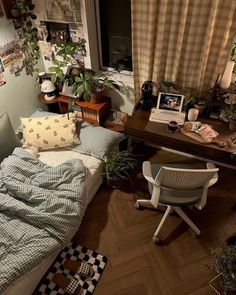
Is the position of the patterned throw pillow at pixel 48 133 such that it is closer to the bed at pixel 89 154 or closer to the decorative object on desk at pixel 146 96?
the bed at pixel 89 154

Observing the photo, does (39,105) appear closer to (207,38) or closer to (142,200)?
(142,200)

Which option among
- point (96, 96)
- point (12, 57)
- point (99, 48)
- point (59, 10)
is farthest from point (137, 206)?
point (59, 10)

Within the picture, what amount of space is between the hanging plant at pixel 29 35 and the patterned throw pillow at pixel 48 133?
2.32 ft

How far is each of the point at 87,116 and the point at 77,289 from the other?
67.6 inches

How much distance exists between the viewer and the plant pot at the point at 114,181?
2.37 metres

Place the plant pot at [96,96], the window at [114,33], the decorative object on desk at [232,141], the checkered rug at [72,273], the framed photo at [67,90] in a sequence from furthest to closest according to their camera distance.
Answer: the framed photo at [67,90]
the plant pot at [96,96]
the window at [114,33]
the decorative object on desk at [232,141]
the checkered rug at [72,273]

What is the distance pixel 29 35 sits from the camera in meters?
2.61

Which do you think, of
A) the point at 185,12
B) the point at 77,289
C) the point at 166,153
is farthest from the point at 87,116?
the point at 77,289

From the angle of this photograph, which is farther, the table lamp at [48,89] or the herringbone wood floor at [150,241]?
the table lamp at [48,89]

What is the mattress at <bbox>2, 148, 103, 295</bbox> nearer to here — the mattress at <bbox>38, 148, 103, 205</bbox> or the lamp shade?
the mattress at <bbox>38, 148, 103, 205</bbox>

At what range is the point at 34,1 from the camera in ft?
8.15

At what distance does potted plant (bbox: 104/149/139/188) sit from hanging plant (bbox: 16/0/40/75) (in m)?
1.37

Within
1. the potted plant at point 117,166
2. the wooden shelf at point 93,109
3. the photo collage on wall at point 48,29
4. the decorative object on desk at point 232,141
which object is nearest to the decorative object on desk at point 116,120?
the wooden shelf at point 93,109

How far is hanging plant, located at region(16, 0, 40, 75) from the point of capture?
8.02ft
